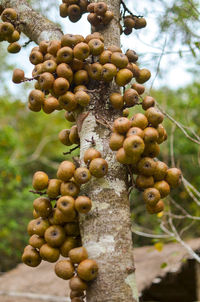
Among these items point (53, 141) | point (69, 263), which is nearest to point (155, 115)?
point (69, 263)

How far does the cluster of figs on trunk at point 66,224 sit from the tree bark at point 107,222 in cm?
4

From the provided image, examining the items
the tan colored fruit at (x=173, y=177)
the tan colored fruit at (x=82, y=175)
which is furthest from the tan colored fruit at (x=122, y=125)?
the tan colored fruit at (x=173, y=177)

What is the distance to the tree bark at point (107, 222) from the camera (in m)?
1.30

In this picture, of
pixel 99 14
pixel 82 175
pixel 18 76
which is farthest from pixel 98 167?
pixel 99 14

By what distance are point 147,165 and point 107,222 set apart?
32cm

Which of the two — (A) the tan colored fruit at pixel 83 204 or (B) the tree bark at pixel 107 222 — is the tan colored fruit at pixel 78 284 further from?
(A) the tan colored fruit at pixel 83 204

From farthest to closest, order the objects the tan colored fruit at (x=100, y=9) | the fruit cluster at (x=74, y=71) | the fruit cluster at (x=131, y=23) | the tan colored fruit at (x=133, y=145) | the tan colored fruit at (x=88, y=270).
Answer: the fruit cluster at (x=131, y=23) < the tan colored fruit at (x=100, y=9) < the fruit cluster at (x=74, y=71) < the tan colored fruit at (x=133, y=145) < the tan colored fruit at (x=88, y=270)

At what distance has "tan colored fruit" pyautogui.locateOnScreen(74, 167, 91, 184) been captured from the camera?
1.42 m

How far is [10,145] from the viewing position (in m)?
6.96

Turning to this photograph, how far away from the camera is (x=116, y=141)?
1439 mm

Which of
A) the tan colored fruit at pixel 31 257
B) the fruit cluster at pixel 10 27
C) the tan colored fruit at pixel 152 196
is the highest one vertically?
the fruit cluster at pixel 10 27

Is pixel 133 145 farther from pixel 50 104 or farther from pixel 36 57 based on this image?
pixel 36 57

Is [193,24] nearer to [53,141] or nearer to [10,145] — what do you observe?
[10,145]

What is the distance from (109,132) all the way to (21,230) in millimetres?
7911
